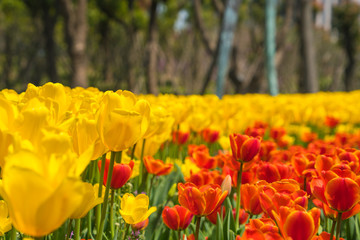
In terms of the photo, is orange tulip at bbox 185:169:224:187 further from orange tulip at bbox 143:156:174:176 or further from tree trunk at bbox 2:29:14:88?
tree trunk at bbox 2:29:14:88

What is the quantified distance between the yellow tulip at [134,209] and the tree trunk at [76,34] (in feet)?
21.0

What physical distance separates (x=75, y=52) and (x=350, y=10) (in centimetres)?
2080

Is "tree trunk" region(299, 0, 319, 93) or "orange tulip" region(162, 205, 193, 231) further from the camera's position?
"tree trunk" region(299, 0, 319, 93)

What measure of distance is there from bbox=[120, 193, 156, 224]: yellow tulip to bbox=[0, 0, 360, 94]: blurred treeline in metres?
6.41

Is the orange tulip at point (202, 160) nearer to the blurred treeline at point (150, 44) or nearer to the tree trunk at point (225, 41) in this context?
the tree trunk at point (225, 41)

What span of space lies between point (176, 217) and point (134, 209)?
9cm

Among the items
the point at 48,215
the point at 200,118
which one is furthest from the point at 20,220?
the point at 200,118

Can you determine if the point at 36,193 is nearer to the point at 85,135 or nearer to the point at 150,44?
the point at 85,135

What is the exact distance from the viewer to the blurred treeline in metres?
10.0

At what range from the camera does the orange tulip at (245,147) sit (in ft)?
3.78

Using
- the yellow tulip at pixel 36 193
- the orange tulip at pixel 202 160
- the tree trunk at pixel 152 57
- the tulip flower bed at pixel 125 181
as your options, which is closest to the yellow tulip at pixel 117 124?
the tulip flower bed at pixel 125 181

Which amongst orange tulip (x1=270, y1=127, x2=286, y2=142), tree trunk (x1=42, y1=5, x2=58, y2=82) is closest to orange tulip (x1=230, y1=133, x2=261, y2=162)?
orange tulip (x1=270, y1=127, x2=286, y2=142)

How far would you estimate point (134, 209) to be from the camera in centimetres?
97

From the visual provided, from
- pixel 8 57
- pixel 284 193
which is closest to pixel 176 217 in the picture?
pixel 284 193
